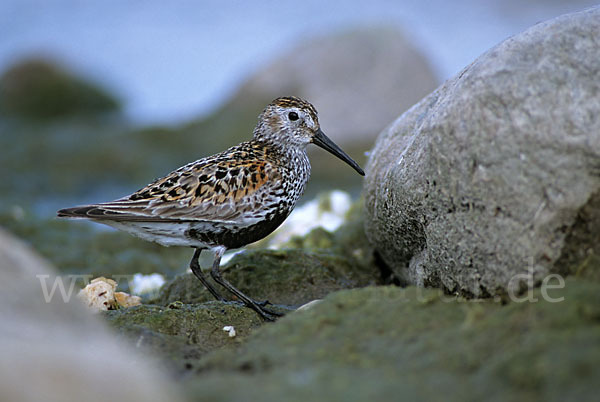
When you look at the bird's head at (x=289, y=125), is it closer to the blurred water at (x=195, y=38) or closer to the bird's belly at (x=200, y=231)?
the bird's belly at (x=200, y=231)

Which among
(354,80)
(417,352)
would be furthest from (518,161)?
(354,80)

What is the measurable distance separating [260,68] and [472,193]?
10.0 meters

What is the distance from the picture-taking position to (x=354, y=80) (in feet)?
41.5

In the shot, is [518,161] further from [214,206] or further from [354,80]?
[354,80]

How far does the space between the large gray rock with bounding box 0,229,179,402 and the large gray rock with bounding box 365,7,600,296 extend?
2.17 m

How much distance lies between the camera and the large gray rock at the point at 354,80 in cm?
1230

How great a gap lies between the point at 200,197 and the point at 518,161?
261 cm

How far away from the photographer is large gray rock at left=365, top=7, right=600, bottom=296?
3727mm

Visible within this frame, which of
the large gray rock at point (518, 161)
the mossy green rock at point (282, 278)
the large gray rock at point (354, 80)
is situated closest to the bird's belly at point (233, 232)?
the mossy green rock at point (282, 278)

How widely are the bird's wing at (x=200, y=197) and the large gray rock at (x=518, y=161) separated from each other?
1.61m

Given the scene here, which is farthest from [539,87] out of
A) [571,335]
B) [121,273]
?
[121,273]

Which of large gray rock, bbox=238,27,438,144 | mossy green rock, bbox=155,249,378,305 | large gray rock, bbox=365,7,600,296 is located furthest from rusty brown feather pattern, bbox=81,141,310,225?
large gray rock, bbox=238,27,438,144

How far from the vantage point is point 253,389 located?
2873 millimetres

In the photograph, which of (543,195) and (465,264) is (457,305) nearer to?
(465,264)
